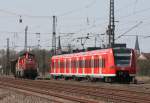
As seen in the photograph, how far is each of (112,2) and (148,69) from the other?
47.1 feet

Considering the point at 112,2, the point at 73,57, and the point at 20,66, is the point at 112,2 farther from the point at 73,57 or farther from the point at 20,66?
the point at 20,66

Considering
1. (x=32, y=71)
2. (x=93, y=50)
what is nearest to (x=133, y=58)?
(x=93, y=50)

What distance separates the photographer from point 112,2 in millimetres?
50281

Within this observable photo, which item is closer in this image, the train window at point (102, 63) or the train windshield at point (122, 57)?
the train windshield at point (122, 57)

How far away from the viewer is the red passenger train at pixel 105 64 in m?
39.2

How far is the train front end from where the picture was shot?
3923cm

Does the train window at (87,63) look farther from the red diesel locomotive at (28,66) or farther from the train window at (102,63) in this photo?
the red diesel locomotive at (28,66)

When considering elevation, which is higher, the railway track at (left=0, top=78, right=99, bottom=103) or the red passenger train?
the red passenger train

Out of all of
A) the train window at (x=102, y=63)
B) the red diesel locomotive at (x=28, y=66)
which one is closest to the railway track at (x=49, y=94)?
the train window at (x=102, y=63)

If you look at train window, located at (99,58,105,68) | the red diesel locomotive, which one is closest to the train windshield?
train window, located at (99,58,105,68)

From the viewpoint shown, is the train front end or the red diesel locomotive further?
the red diesel locomotive

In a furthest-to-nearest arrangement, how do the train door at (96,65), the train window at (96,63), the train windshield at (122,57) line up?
the train window at (96,63)
the train door at (96,65)
the train windshield at (122,57)

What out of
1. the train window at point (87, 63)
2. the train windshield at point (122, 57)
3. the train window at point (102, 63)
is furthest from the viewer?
the train window at point (87, 63)

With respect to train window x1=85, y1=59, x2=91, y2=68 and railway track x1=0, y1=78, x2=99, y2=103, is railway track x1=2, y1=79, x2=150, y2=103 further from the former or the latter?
train window x1=85, y1=59, x2=91, y2=68
